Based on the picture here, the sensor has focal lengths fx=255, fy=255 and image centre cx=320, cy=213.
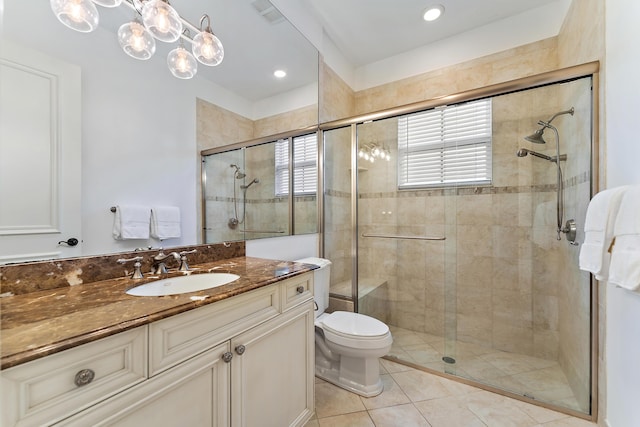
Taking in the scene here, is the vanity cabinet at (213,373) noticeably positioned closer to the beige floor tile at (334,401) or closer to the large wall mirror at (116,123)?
the beige floor tile at (334,401)

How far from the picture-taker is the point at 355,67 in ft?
9.46

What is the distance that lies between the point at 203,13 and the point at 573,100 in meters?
2.30

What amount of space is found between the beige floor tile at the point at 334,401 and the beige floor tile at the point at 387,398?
2.1 inches

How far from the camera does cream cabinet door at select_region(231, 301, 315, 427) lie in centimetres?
97

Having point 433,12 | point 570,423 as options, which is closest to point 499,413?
point 570,423

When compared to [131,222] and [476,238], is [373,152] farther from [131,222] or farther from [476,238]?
[131,222]

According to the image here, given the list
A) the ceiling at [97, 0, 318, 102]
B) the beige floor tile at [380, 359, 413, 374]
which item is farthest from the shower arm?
the ceiling at [97, 0, 318, 102]

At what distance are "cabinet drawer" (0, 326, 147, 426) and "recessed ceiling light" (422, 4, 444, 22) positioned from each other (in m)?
2.76

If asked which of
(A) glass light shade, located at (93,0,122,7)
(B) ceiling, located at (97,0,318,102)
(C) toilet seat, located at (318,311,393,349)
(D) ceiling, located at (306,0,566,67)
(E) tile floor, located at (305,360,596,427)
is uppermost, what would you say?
(D) ceiling, located at (306,0,566,67)

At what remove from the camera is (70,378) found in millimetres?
578

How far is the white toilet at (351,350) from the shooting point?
1.59m

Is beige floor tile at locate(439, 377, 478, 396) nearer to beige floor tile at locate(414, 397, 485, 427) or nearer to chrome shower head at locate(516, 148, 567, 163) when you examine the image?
beige floor tile at locate(414, 397, 485, 427)

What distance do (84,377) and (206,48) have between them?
145 centimetres

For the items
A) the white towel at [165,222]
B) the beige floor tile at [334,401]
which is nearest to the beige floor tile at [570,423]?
the beige floor tile at [334,401]
